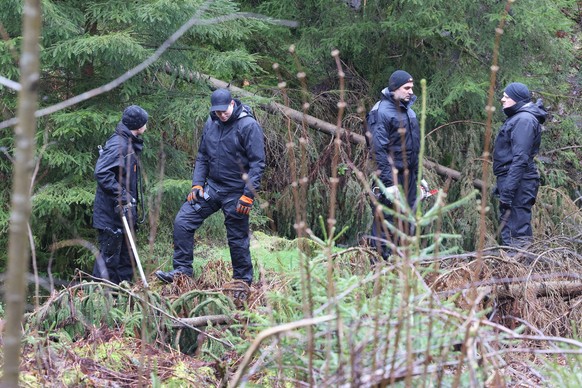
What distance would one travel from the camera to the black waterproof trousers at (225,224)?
724cm

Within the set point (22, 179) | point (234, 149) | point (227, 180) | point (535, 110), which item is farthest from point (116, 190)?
point (22, 179)

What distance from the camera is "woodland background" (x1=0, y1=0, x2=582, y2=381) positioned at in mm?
7996

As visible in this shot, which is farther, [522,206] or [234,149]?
[522,206]

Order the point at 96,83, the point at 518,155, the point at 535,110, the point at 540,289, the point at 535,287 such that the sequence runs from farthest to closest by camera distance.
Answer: the point at 96,83, the point at 535,110, the point at 518,155, the point at 540,289, the point at 535,287

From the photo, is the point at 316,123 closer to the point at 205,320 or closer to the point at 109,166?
the point at 109,166

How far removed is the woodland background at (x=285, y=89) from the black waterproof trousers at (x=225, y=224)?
0.26 metres

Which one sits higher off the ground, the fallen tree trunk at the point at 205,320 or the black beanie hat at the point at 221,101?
the black beanie hat at the point at 221,101

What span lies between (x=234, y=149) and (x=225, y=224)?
0.70 m

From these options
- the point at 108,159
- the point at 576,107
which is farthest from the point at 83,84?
the point at 576,107

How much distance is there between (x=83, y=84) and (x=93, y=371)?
5302 millimetres

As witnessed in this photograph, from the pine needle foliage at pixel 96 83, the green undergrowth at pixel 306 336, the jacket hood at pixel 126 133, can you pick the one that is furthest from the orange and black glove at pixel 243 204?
the green undergrowth at pixel 306 336

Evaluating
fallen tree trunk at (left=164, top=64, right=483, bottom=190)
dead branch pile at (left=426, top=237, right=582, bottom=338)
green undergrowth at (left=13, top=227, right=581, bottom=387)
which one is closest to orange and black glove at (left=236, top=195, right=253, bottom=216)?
green undergrowth at (left=13, top=227, right=581, bottom=387)

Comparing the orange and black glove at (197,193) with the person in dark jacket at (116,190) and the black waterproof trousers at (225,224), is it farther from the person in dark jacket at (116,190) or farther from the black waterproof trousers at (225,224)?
the person in dark jacket at (116,190)

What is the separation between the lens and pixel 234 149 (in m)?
7.12
